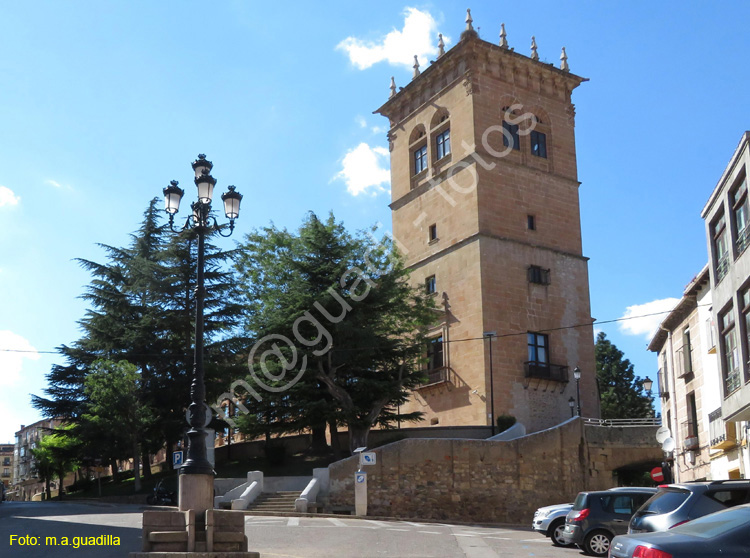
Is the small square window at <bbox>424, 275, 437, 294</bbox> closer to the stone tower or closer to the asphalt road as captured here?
the stone tower

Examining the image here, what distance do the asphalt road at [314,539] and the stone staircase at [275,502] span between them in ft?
12.5

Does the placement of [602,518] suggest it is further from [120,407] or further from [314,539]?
[120,407]

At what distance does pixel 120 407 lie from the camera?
37.0 meters

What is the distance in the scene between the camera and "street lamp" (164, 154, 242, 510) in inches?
500

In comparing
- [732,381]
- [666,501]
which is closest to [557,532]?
[732,381]

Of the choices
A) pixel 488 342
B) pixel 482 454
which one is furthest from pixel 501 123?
pixel 482 454

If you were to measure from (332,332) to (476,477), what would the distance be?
8.28 meters

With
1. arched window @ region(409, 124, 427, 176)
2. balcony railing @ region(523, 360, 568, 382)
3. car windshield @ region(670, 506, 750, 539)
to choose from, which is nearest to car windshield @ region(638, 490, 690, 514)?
car windshield @ region(670, 506, 750, 539)

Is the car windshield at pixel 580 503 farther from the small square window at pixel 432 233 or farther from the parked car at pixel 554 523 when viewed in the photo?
the small square window at pixel 432 233

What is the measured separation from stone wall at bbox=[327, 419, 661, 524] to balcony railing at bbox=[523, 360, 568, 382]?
204 inches

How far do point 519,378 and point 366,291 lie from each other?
956 cm

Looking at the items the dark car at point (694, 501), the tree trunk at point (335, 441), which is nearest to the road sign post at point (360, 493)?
the tree trunk at point (335, 441)

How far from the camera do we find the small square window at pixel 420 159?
44.6 m

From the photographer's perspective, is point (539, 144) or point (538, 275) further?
point (539, 144)
